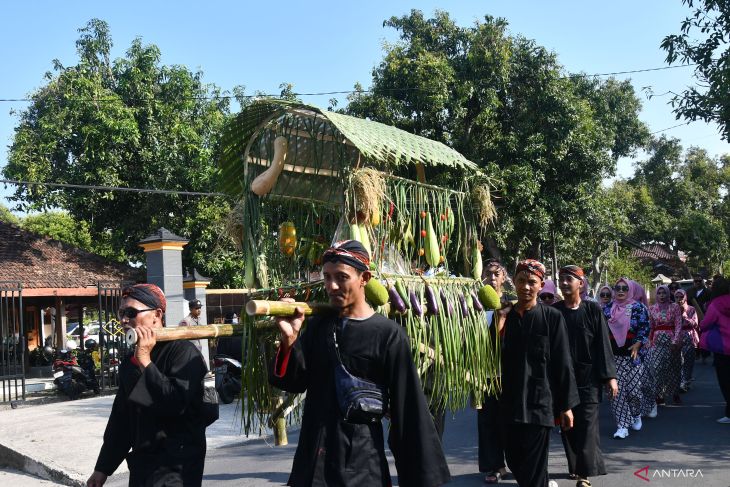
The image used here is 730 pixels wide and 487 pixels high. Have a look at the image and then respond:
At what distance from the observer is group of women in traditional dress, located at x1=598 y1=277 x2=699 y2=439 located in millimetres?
8062

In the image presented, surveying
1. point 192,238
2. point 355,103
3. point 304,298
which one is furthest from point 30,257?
point 304,298

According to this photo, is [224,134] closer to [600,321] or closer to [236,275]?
[600,321]

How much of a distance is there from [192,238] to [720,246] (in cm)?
2514

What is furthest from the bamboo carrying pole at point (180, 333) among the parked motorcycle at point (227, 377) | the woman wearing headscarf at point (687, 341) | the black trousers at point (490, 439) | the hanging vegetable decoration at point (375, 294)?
the woman wearing headscarf at point (687, 341)

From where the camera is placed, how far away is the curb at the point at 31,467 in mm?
7078

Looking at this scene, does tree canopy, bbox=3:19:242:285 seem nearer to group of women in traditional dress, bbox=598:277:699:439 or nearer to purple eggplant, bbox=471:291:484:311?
group of women in traditional dress, bbox=598:277:699:439

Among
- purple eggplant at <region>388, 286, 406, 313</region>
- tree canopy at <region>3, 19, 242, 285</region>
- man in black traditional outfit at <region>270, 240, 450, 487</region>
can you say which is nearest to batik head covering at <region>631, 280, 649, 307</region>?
purple eggplant at <region>388, 286, 406, 313</region>

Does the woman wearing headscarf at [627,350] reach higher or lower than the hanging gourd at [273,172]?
lower

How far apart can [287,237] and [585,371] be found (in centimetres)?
277

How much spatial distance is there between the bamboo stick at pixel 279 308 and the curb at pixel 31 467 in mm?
4604

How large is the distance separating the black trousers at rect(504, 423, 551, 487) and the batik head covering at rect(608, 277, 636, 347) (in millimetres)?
3477

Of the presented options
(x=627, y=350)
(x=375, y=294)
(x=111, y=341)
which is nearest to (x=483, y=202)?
(x=375, y=294)

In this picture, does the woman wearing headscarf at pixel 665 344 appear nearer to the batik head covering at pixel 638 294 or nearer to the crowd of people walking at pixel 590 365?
the crowd of people walking at pixel 590 365

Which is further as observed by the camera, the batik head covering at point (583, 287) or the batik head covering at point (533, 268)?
the batik head covering at point (583, 287)
